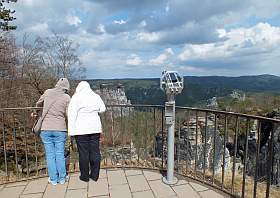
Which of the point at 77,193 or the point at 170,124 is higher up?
the point at 170,124

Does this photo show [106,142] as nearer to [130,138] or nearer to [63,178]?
[130,138]

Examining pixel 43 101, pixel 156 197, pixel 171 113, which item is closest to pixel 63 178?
pixel 43 101

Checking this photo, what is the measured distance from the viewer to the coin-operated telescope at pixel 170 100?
12.4 feet

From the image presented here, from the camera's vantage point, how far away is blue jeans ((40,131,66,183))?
3979mm

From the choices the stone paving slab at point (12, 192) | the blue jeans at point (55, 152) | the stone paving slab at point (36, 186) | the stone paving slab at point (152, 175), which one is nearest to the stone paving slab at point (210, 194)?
the stone paving slab at point (152, 175)

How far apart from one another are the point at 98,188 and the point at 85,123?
905 mm

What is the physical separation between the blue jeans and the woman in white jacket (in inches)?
9.3

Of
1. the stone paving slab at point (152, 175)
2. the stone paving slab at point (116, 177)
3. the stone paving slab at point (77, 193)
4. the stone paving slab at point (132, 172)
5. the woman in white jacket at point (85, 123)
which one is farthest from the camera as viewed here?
the stone paving slab at point (132, 172)

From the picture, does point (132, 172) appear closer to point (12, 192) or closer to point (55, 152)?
point (55, 152)

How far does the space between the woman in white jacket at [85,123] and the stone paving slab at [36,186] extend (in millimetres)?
593

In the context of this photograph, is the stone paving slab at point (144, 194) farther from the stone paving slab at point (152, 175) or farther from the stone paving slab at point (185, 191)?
the stone paving slab at point (152, 175)

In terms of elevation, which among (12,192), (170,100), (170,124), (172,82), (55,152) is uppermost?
(172,82)

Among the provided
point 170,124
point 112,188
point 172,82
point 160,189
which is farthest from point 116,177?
point 172,82

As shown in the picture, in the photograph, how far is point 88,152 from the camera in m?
4.06
